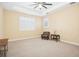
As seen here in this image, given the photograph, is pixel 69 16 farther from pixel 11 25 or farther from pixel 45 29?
pixel 11 25

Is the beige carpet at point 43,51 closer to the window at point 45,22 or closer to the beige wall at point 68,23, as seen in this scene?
the beige wall at point 68,23

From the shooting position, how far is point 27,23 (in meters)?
7.04

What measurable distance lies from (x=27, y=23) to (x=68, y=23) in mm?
3270

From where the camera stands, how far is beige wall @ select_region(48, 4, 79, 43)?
4.67 metres

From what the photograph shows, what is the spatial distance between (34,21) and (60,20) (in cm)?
251

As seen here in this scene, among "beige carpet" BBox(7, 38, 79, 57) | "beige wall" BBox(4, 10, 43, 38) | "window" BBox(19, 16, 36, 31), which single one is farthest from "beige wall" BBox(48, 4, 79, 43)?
"beige wall" BBox(4, 10, 43, 38)

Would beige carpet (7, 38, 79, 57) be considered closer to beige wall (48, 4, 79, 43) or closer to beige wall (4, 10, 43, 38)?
beige wall (48, 4, 79, 43)

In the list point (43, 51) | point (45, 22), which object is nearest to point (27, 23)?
point (45, 22)

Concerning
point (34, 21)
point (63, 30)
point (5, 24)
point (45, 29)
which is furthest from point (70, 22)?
point (5, 24)

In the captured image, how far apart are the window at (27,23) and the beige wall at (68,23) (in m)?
1.94

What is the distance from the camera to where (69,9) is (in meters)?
5.08

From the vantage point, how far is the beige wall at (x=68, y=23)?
15.3ft

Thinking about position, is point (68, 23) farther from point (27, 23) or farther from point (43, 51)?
point (27, 23)

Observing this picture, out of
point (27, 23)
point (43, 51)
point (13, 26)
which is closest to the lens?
point (43, 51)
